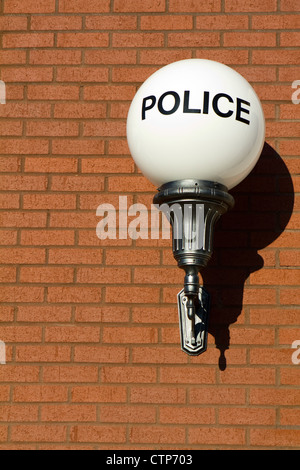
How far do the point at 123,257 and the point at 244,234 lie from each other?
0.46 metres

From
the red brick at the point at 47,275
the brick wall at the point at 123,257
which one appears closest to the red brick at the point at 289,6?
the brick wall at the point at 123,257

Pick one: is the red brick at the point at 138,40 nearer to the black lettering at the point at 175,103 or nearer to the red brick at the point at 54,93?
the red brick at the point at 54,93

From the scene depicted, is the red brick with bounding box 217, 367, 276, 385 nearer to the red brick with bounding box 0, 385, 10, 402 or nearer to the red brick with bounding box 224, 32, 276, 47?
the red brick with bounding box 0, 385, 10, 402

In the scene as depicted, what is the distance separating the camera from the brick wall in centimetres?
291

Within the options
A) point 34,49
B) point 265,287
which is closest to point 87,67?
point 34,49

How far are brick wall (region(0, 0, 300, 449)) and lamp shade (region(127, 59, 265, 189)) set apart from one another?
46 cm

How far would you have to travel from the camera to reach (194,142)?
256cm

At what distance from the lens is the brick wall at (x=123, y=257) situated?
291cm

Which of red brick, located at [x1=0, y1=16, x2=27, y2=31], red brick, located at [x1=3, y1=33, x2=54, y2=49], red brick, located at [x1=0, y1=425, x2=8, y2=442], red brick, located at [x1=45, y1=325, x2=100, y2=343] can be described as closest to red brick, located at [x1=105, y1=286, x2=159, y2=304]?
red brick, located at [x1=45, y1=325, x2=100, y2=343]

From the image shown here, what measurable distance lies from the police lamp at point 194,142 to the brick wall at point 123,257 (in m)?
0.34

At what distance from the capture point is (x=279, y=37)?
127 inches

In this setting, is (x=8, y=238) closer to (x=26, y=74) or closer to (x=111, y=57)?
(x=26, y=74)

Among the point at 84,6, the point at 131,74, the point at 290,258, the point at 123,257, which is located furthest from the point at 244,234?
the point at 84,6

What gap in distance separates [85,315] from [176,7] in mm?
1271
